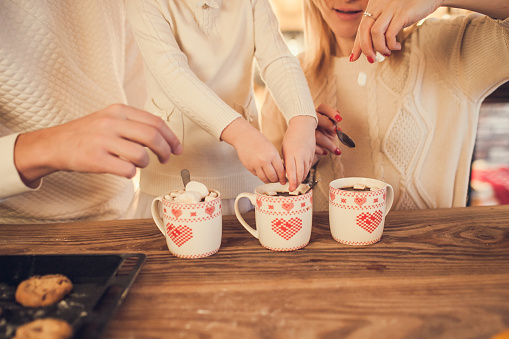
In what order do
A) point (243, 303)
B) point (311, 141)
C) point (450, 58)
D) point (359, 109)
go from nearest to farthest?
point (243, 303)
point (311, 141)
point (450, 58)
point (359, 109)

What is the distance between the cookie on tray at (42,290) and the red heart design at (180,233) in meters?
0.20

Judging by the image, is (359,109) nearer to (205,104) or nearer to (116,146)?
(205,104)

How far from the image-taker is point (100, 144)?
0.64m

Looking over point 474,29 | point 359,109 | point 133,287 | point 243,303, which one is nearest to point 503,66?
point 474,29

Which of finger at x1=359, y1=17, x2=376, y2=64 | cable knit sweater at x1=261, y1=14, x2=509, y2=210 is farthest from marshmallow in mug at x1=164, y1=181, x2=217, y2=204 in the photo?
cable knit sweater at x1=261, y1=14, x2=509, y2=210

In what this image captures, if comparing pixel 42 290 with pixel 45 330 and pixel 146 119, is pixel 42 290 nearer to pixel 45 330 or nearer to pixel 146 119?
pixel 45 330

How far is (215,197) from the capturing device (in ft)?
2.42

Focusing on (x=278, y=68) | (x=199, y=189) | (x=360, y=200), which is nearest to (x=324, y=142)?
(x=278, y=68)

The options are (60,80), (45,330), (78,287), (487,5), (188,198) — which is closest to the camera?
(45,330)

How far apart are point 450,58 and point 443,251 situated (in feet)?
2.61

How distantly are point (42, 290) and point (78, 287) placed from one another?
6 cm

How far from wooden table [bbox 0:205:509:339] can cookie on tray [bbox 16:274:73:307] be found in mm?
108

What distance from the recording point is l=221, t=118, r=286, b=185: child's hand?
2.52 feet

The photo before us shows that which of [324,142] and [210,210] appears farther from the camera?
[324,142]
